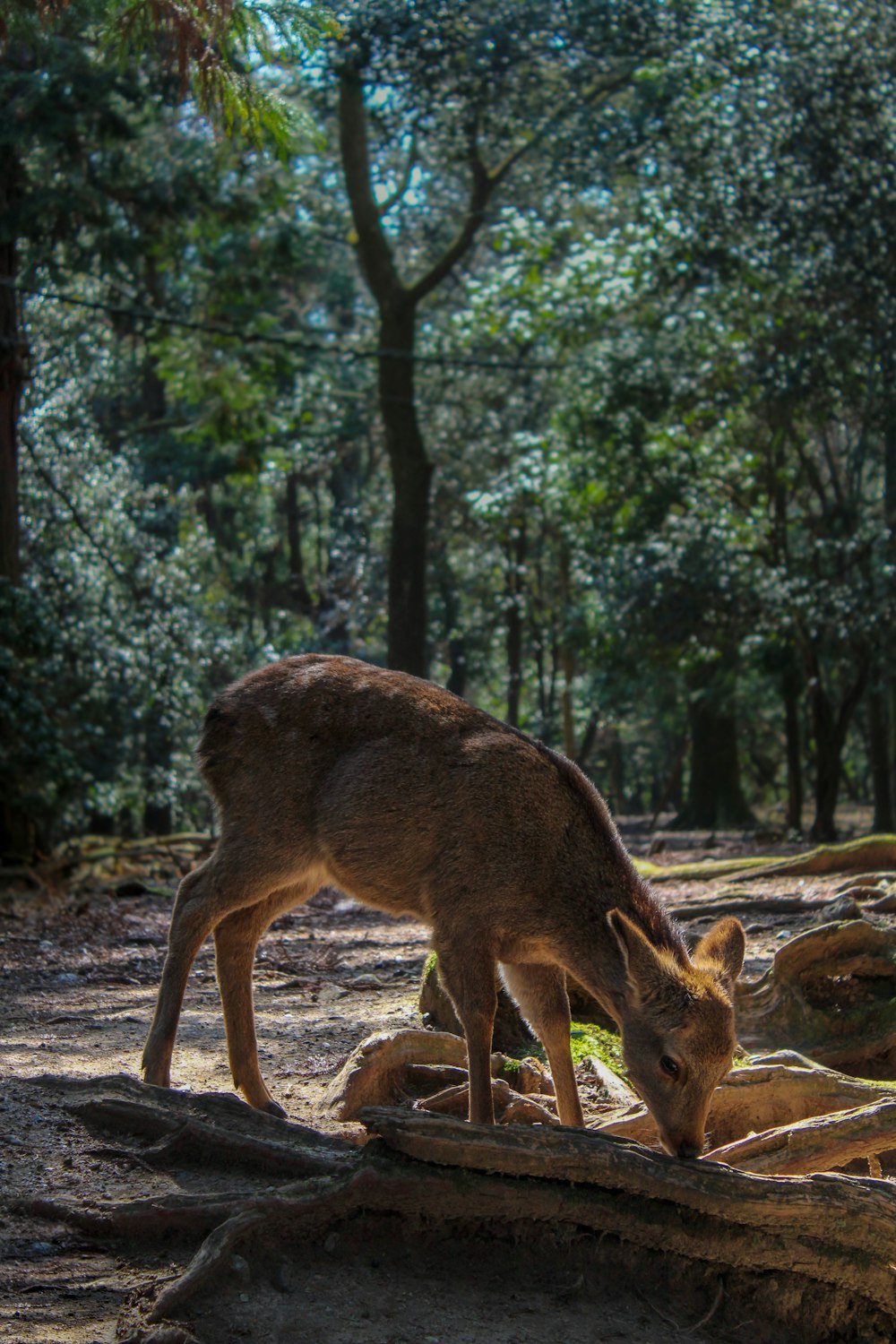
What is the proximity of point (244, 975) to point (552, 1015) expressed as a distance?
55.7 inches

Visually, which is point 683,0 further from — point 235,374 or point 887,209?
point 235,374

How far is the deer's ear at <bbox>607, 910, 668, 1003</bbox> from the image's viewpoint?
16.8ft

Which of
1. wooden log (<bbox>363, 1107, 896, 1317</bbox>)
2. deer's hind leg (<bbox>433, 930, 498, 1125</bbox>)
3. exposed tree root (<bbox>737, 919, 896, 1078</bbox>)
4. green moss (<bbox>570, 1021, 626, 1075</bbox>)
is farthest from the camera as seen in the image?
exposed tree root (<bbox>737, 919, 896, 1078</bbox>)

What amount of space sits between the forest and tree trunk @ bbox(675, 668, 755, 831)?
0.07 metres

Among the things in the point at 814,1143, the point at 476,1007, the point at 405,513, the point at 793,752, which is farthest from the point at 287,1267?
the point at 793,752

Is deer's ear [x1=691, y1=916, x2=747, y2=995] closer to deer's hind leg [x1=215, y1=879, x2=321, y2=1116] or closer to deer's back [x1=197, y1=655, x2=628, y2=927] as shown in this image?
deer's back [x1=197, y1=655, x2=628, y2=927]

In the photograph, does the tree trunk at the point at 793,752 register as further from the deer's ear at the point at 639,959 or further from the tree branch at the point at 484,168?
the deer's ear at the point at 639,959

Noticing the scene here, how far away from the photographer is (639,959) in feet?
16.9

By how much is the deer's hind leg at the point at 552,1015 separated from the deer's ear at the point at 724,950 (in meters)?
0.65

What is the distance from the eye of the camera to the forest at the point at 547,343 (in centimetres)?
1530

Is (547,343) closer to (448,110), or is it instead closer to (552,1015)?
(448,110)

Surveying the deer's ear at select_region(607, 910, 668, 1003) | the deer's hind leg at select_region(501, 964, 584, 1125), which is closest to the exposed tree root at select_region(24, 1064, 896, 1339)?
the deer's ear at select_region(607, 910, 668, 1003)

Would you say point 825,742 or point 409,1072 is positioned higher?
point 825,742

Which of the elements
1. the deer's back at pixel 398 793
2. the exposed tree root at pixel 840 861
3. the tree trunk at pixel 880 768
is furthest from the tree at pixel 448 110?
the deer's back at pixel 398 793
